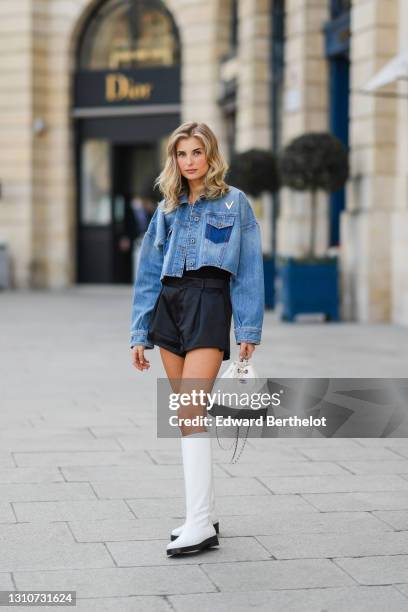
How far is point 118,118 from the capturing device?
24484 mm

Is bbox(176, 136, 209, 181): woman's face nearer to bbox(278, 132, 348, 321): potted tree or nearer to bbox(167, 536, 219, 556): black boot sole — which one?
bbox(167, 536, 219, 556): black boot sole

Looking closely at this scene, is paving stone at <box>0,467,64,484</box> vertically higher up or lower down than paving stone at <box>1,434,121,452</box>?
higher up

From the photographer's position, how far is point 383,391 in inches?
365

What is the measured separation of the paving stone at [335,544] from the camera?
473cm

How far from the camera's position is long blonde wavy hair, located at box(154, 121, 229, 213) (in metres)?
4.82

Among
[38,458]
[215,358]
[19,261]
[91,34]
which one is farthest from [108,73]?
[215,358]

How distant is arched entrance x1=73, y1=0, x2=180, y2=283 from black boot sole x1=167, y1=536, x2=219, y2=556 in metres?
19.1

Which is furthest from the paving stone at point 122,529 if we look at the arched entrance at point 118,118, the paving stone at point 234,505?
the arched entrance at point 118,118

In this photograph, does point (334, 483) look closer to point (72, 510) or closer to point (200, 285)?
point (72, 510)

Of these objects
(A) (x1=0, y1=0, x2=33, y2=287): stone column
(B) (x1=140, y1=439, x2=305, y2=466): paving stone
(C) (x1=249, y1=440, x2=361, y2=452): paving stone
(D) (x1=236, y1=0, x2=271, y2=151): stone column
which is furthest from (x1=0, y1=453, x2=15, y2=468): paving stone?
(A) (x1=0, y1=0, x2=33, y2=287): stone column

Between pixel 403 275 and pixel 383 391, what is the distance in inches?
225

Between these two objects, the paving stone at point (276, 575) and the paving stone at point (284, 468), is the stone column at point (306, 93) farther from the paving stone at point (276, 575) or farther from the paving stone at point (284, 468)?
the paving stone at point (276, 575)

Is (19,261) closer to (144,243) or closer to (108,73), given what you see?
(108,73)

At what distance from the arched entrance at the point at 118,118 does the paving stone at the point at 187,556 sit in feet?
62.3
